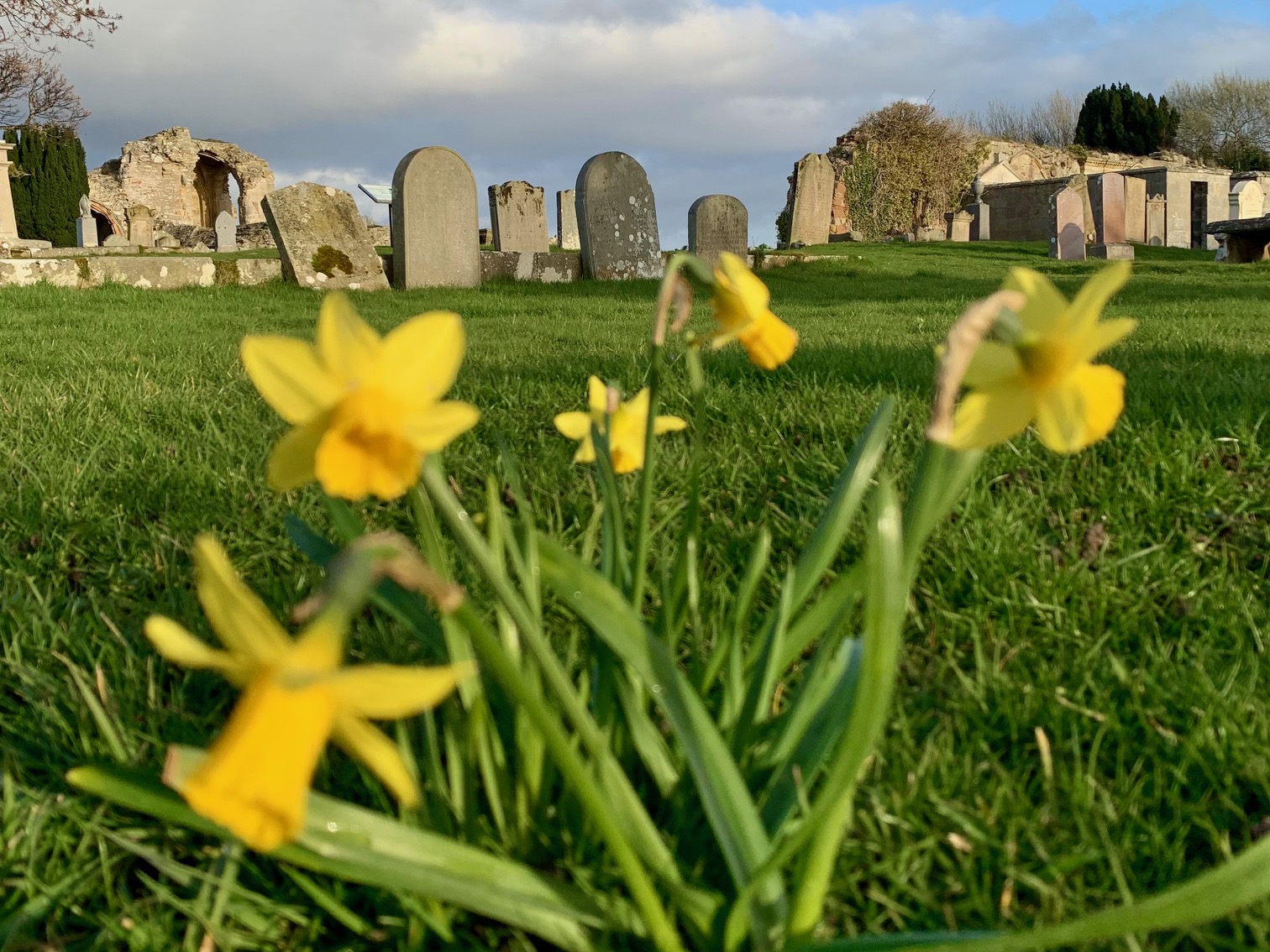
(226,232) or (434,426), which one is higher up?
(226,232)

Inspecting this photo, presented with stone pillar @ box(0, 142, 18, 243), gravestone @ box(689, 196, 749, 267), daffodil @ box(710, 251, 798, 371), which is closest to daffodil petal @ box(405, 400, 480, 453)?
daffodil @ box(710, 251, 798, 371)

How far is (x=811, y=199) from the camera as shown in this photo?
20.0 meters

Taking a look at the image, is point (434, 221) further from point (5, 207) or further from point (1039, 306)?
point (5, 207)

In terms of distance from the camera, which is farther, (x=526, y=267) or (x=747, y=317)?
(x=526, y=267)

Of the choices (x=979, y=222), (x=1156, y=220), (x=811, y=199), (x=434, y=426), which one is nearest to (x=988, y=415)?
(x=434, y=426)

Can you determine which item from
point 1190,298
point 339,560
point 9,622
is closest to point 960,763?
point 339,560

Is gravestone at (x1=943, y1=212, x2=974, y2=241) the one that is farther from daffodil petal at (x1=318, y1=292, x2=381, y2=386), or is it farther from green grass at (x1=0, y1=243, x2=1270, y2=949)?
daffodil petal at (x1=318, y1=292, x2=381, y2=386)

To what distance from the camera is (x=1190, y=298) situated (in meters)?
8.40

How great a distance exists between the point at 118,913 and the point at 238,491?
4.51 feet

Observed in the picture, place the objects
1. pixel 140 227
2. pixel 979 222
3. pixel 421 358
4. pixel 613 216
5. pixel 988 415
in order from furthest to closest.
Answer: pixel 140 227
pixel 979 222
pixel 613 216
pixel 988 415
pixel 421 358

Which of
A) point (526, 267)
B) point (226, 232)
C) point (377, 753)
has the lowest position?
point (377, 753)

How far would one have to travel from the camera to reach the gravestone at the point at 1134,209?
20098 millimetres

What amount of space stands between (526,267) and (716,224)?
8.53 feet

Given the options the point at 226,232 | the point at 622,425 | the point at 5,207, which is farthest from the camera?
the point at 226,232
